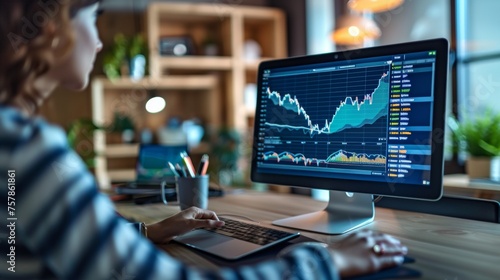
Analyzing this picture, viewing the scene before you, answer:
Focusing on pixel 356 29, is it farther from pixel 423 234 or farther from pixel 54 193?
pixel 54 193

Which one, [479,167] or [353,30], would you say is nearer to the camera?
[479,167]

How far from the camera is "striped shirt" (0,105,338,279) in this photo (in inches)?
21.9

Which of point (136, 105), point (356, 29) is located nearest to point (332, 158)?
point (356, 29)

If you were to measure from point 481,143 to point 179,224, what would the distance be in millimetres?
1620

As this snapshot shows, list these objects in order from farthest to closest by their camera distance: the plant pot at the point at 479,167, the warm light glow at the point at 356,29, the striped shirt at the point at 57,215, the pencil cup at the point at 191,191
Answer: the warm light glow at the point at 356,29
the plant pot at the point at 479,167
the pencil cup at the point at 191,191
the striped shirt at the point at 57,215

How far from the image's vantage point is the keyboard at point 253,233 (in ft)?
3.09

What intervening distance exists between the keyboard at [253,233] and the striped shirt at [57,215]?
0.36 meters

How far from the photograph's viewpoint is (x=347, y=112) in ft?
3.59

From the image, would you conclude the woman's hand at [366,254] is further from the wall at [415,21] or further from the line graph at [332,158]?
the wall at [415,21]

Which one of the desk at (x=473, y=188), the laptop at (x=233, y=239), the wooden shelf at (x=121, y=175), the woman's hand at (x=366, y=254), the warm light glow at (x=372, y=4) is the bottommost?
the wooden shelf at (x=121, y=175)

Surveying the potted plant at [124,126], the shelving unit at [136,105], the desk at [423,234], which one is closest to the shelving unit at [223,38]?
the shelving unit at [136,105]

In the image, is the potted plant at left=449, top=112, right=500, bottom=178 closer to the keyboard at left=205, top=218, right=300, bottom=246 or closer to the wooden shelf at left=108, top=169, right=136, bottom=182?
the keyboard at left=205, top=218, right=300, bottom=246

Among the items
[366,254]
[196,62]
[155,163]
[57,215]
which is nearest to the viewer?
[57,215]

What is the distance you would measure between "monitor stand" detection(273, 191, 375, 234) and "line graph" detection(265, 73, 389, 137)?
0.18m
